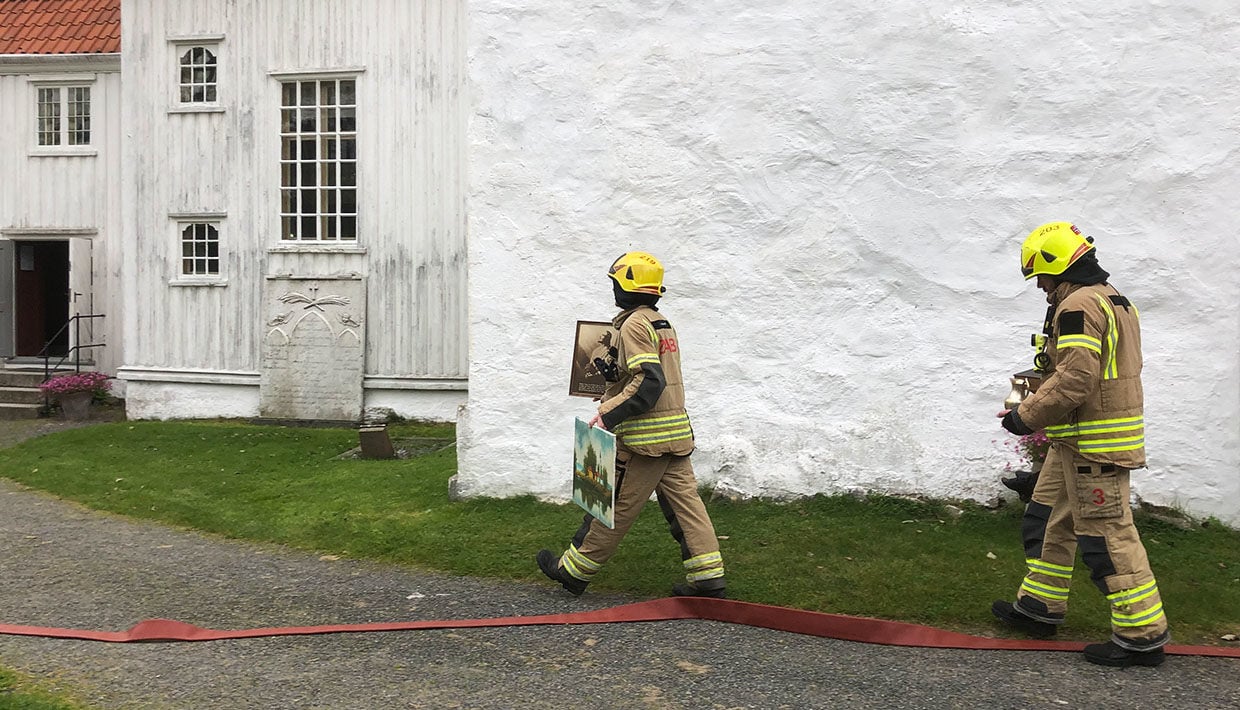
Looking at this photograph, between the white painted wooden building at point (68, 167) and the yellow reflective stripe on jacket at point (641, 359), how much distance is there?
12.9 m

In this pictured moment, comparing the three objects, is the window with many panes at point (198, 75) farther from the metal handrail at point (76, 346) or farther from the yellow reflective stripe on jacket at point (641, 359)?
the yellow reflective stripe on jacket at point (641, 359)

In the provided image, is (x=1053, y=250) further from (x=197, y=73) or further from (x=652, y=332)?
(x=197, y=73)

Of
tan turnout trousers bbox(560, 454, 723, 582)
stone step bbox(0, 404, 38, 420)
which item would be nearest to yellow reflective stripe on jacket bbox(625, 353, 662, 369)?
tan turnout trousers bbox(560, 454, 723, 582)

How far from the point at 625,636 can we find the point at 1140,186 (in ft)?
15.2

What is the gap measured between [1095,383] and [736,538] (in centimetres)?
277

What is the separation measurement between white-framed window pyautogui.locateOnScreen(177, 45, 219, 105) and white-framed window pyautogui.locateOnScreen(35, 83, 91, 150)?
263 cm

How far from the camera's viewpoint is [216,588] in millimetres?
6496

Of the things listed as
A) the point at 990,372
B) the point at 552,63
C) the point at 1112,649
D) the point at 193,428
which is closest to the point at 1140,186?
the point at 990,372

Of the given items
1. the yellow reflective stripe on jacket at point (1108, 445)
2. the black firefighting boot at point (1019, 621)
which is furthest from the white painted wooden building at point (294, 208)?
the yellow reflective stripe on jacket at point (1108, 445)

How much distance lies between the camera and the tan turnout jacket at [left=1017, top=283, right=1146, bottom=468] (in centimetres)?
504

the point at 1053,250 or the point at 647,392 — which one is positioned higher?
the point at 1053,250

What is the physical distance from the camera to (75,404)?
50.7 feet

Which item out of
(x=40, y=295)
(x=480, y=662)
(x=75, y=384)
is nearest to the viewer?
(x=480, y=662)

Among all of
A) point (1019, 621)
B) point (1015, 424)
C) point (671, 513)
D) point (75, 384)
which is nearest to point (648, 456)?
point (671, 513)
